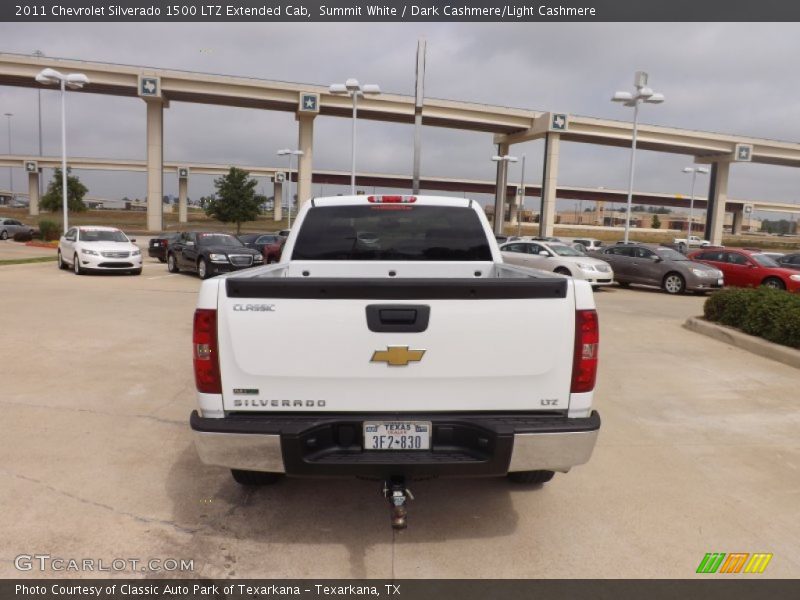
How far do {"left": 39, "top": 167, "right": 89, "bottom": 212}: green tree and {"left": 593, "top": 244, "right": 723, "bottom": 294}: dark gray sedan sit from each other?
61886 mm

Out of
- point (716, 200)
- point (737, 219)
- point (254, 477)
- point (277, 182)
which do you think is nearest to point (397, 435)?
point (254, 477)

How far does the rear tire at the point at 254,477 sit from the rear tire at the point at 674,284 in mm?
17820

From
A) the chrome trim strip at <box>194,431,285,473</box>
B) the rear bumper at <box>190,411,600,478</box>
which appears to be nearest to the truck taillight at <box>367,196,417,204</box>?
the rear bumper at <box>190,411,600,478</box>

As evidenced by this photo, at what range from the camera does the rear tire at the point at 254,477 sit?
4031mm

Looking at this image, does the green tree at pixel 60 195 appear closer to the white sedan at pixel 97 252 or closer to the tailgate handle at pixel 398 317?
the white sedan at pixel 97 252

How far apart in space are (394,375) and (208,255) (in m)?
16.6

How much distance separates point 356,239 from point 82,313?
845 centimetres

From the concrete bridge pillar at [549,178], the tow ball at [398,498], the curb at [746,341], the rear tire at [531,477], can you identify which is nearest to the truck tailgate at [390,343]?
the tow ball at [398,498]

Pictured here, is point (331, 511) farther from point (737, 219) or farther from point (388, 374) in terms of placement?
point (737, 219)

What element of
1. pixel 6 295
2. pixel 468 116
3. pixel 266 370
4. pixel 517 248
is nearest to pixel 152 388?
pixel 266 370

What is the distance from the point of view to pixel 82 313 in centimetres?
1126

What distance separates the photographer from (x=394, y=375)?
315 centimetres

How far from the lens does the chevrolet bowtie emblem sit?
3.12 metres

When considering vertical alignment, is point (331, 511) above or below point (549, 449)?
below
